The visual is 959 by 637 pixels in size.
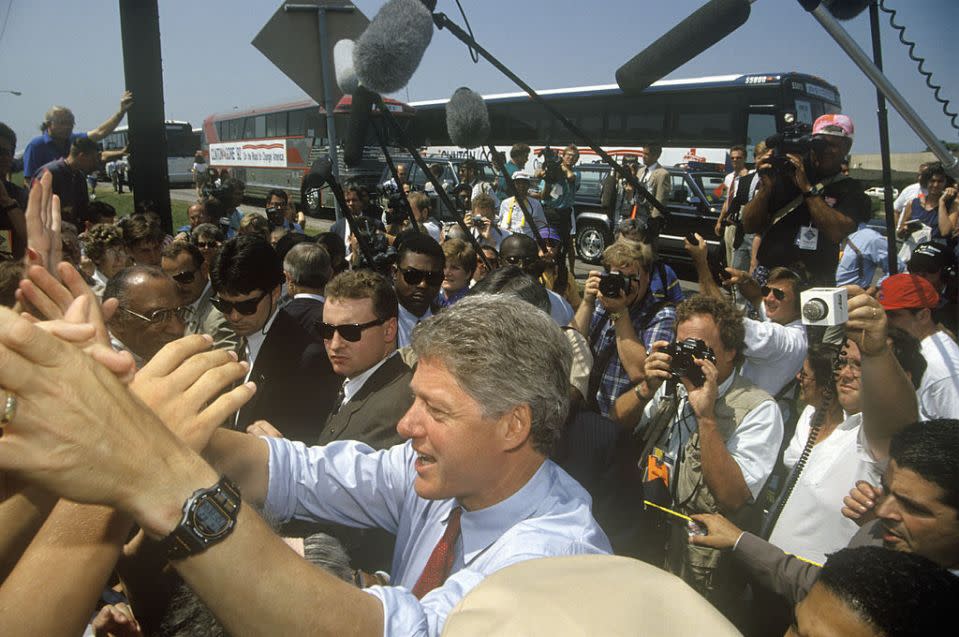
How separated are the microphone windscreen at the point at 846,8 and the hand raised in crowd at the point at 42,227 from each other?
1937 millimetres

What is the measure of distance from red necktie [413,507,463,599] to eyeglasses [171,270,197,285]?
3.40 m

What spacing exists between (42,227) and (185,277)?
3.30m

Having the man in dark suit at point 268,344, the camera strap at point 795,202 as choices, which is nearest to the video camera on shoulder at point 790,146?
the camera strap at point 795,202

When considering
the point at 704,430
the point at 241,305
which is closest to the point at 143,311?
the point at 241,305

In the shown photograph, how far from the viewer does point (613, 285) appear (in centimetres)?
338

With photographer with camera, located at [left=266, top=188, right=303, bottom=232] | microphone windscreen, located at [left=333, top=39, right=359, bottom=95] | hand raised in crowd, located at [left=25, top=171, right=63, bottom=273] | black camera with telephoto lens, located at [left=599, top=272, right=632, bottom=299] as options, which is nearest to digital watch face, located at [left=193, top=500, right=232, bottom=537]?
hand raised in crowd, located at [left=25, top=171, right=63, bottom=273]

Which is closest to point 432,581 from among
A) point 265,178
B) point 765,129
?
point 765,129

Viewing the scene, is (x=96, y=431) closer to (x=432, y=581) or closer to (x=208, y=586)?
(x=208, y=586)

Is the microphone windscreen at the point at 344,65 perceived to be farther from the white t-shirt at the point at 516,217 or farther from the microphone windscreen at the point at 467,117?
the white t-shirt at the point at 516,217

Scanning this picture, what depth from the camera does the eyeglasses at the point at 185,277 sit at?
14.5 ft

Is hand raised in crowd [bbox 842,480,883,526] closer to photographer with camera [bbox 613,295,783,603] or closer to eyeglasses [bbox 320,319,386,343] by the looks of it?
photographer with camera [bbox 613,295,783,603]

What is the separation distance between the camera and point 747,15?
5.70 feet

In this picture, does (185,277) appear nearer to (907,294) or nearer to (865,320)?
(865,320)

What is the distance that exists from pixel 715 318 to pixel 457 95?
1835mm
